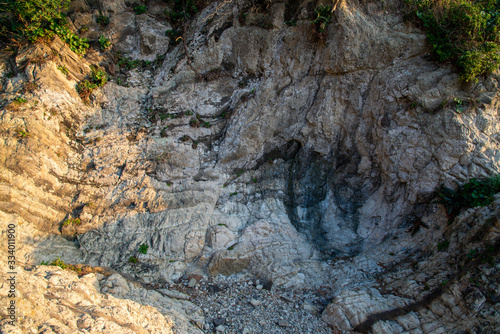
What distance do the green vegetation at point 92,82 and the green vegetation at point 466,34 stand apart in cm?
1105

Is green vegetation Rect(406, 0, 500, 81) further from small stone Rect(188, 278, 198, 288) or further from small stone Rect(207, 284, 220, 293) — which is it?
small stone Rect(188, 278, 198, 288)

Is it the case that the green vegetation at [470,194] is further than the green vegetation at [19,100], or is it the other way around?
the green vegetation at [19,100]

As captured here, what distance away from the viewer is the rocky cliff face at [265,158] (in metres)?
7.00

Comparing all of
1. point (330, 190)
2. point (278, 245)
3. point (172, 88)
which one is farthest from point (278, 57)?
point (278, 245)

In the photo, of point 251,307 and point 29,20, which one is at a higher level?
point 29,20

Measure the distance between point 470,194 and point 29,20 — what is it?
46.9 ft

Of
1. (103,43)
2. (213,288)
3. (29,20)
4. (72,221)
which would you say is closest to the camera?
(213,288)

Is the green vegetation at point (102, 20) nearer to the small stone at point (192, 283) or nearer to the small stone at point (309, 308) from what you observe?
the small stone at point (192, 283)

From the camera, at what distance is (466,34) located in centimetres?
759

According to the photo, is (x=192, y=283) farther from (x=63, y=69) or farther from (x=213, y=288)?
(x=63, y=69)

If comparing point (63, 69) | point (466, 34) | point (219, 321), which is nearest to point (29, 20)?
point (63, 69)

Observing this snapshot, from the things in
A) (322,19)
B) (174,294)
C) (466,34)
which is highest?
(466,34)

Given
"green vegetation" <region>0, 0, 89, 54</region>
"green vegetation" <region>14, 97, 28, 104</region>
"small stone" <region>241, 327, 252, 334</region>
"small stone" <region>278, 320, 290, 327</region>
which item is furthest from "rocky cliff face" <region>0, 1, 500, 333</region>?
"small stone" <region>241, 327, 252, 334</region>

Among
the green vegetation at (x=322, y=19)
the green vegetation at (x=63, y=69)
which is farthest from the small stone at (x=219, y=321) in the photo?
the green vegetation at (x=63, y=69)
